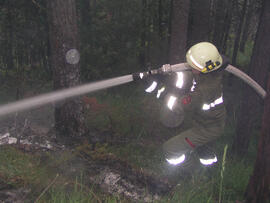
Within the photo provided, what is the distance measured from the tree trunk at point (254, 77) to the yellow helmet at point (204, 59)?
1.52 meters

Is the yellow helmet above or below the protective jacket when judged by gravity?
above

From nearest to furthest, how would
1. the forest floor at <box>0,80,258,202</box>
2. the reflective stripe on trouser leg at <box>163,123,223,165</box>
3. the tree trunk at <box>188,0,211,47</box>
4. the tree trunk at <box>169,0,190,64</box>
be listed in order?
the forest floor at <box>0,80,258,202</box>
the reflective stripe on trouser leg at <box>163,123,223,165</box>
the tree trunk at <box>169,0,190,64</box>
the tree trunk at <box>188,0,211,47</box>

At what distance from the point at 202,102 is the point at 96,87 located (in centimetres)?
154

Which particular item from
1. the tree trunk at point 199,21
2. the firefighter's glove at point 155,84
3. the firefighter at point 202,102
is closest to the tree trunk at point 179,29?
the tree trunk at point 199,21

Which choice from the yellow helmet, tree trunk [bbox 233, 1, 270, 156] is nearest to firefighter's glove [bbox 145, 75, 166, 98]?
the yellow helmet

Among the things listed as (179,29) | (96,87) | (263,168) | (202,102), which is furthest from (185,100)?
(179,29)

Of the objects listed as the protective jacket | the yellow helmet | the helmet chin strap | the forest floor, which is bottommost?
the forest floor

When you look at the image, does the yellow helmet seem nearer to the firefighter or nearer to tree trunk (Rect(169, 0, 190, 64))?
the firefighter

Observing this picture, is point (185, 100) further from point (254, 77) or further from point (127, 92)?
point (127, 92)

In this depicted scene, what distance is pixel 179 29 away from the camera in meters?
5.91

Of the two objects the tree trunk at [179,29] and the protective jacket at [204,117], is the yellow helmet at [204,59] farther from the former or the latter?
the tree trunk at [179,29]

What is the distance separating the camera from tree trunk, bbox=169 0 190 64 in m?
5.71

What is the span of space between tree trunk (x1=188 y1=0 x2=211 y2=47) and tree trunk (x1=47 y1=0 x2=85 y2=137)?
11.6ft

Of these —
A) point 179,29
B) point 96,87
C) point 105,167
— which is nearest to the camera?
point 96,87
